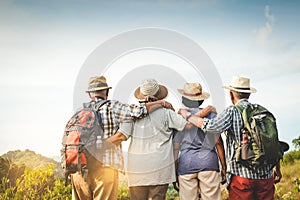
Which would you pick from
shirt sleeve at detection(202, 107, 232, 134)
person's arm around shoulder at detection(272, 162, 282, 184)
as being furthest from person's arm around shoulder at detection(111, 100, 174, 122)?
person's arm around shoulder at detection(272, 162, 282, 184)

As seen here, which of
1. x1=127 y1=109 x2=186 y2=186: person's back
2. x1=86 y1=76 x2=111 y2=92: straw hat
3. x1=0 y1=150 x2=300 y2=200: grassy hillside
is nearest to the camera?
x1=127 y1=109 x2=186 y2=186: person's back

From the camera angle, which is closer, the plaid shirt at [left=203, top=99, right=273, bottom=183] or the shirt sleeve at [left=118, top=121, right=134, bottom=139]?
the plaid shirt at [left=203, top=99, right=273, bottom=183]

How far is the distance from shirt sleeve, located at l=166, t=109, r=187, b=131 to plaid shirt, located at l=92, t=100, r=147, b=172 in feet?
1.43

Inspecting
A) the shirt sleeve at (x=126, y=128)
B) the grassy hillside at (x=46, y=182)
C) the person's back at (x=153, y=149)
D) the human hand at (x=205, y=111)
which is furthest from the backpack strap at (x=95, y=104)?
the grassy hillside at (x=46, y=182)

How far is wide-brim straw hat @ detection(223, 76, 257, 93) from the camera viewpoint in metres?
4.59

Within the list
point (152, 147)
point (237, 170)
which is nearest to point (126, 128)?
point (152, 147)

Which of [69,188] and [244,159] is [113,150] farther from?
[69,188]

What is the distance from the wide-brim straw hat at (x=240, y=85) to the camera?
4.59 m

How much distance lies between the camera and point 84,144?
4312 millimetres

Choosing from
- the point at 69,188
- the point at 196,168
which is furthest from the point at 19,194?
the point at 196,168

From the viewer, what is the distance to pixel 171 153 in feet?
14.8

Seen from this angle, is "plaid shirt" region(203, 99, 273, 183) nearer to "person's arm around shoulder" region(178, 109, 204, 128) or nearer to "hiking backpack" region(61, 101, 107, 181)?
"person's arm around shoulder" region(178, 109, 204, 128)

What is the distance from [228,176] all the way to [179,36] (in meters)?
4.24

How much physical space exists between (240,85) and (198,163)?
112cm
